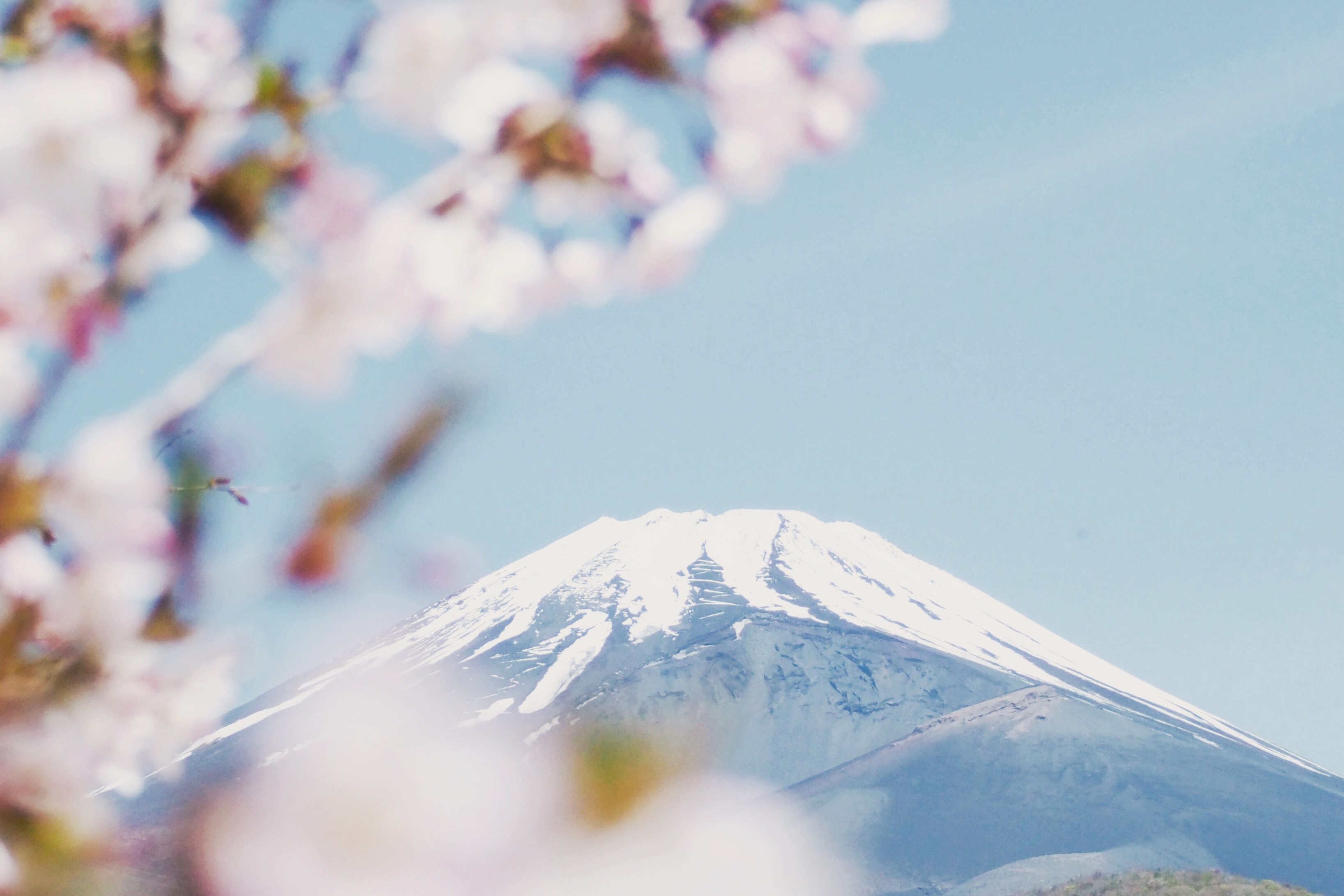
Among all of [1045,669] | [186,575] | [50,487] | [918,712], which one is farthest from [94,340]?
[1045,669]

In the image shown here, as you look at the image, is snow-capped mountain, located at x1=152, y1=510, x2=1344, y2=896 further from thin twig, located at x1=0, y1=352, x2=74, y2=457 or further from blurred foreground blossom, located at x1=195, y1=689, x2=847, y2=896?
thin twig, located at x1=0, y1=352, x2=74, y2=457

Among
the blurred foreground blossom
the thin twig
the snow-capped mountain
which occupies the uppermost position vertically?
the thin twig

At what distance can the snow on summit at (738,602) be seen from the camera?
1857 inches

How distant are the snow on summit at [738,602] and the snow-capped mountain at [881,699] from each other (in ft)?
0.65

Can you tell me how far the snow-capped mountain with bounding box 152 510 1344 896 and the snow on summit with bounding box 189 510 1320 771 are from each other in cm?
20

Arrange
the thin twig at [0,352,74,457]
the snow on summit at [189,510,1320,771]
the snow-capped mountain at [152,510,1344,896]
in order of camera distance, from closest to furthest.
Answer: the thin twig at [0,352,74,457] → the snow-capped mountain at [152,510,1344,896] → the snow on summit at [189,510,1320,771]

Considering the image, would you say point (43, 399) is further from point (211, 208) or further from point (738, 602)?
point (738, 602)

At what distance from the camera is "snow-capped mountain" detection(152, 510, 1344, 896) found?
30.0m

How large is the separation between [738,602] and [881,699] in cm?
1060

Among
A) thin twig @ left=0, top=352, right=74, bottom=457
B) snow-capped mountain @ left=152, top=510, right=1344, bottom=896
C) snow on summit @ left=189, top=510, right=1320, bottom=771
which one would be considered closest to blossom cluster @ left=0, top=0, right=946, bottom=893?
thin twig @ left=0, top=352, right=74, bottom=457

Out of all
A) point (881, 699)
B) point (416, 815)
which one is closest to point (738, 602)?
point (881, 699)

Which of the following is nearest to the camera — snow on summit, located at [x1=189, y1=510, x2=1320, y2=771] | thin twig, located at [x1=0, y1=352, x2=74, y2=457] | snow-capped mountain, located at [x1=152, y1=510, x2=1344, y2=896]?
thin twig, located at [x1=0, y1=352, x2=74, y2=457]

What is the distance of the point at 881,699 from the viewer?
4325cm

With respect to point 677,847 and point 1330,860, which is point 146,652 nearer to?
point 677,847
